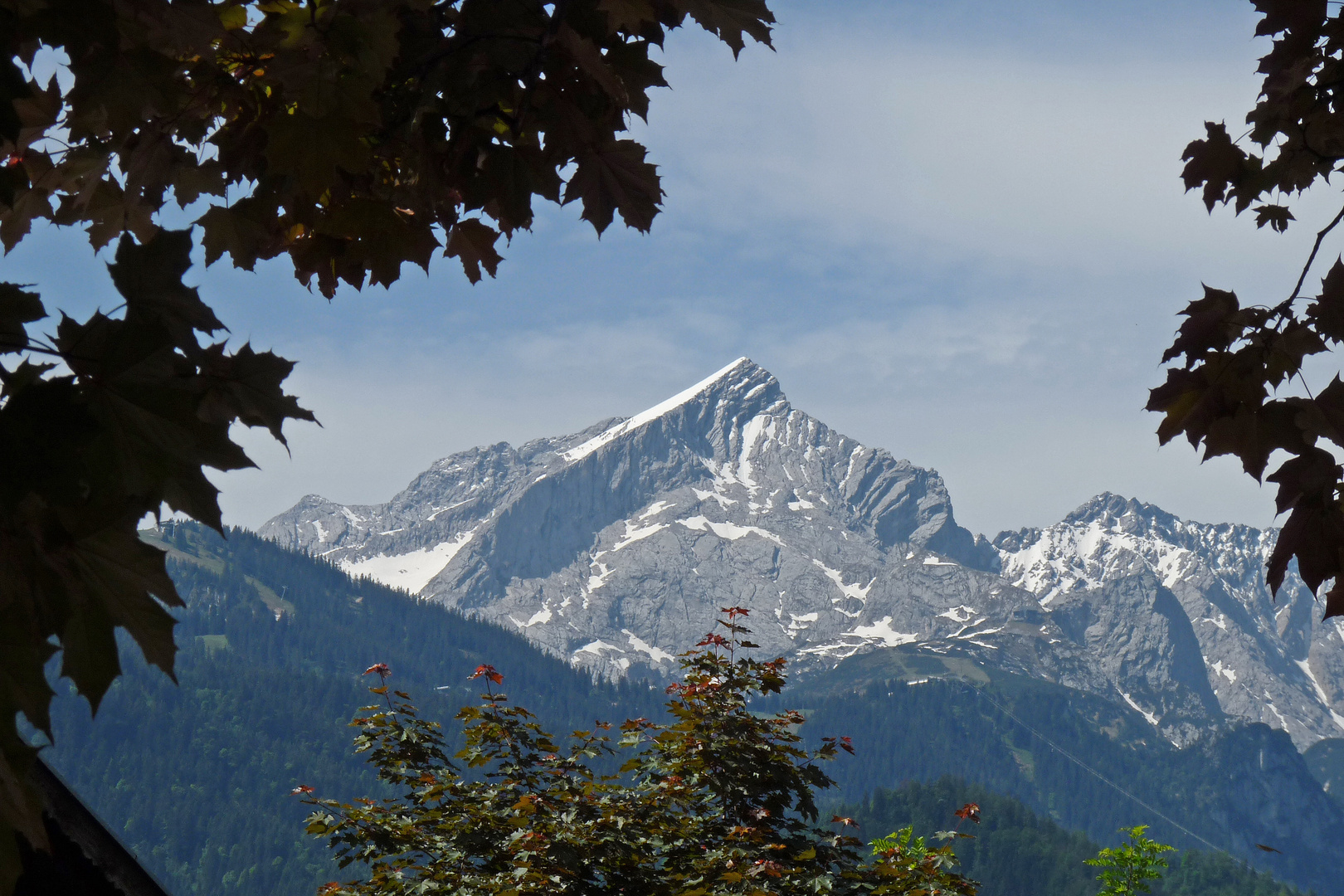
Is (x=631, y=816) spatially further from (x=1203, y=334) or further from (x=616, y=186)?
(x=616, y=186)

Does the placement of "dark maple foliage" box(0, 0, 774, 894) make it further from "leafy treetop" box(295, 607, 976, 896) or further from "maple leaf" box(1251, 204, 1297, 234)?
"leafy treetop" box(295, 607, 976, 896)

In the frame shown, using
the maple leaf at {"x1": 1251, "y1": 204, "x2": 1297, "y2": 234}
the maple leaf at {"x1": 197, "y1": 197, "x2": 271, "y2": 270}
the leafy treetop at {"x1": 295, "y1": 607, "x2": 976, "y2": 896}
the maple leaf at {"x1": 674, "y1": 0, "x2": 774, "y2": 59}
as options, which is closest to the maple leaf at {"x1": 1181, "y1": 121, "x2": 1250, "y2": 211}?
the maple leaf at {"x1": 1251, "y1": 204, "x2": 1297, "y2": 234}

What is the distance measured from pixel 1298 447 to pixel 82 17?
8.39 feet

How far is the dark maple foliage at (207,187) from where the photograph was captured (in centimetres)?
123

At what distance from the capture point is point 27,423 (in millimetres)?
1182

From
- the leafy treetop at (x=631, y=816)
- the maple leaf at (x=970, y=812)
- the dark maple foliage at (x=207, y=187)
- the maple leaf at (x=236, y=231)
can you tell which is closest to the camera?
the dark maple foliage at (x=207, y=187)

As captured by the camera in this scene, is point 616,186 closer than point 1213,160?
Yes

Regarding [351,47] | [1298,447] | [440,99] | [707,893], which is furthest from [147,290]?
[707,893]

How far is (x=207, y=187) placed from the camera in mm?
2635

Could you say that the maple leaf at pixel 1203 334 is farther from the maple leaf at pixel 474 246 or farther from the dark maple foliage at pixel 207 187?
the maple leaf at pixel 474 246

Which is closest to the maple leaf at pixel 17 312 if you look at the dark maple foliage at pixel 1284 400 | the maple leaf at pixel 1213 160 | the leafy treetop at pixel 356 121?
the leafy treetop at pixel 356 121

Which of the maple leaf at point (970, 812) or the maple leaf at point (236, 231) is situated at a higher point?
the maple leaf at point (236, 231)

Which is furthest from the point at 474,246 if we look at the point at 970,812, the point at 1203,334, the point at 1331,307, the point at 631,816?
the point at 970,812

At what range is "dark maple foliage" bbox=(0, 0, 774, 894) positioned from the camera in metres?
1.23
